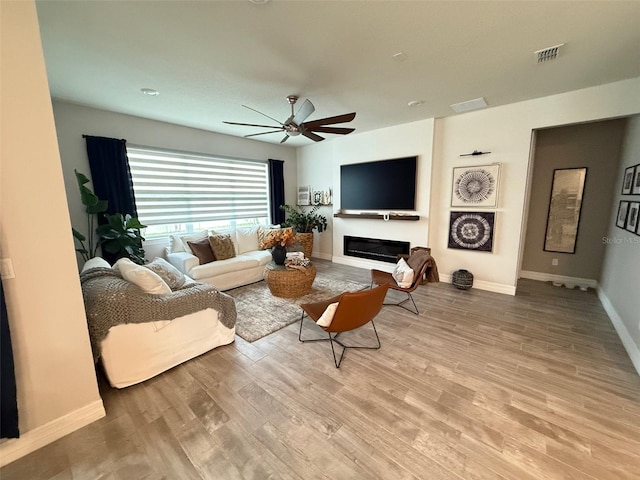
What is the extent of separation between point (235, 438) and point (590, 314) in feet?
14.3

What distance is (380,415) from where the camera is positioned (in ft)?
5.90

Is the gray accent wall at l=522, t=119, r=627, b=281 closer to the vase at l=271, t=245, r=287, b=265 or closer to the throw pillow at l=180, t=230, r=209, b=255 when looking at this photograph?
the vase at l=271, t=245, r=287, b=265

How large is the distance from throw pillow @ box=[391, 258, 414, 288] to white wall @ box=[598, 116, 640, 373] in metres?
2.03

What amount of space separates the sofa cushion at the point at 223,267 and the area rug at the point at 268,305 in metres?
0.36

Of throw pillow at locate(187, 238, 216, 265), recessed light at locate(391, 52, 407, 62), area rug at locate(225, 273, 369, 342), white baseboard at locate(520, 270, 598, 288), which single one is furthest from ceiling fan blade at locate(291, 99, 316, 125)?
white baseboard at locate(520, 270, 598, 288)

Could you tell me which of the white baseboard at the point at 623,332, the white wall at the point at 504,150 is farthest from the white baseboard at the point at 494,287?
the white baseboard at the point at 623,332

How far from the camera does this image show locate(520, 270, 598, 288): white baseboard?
418cm

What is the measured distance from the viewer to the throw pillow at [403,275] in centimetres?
329

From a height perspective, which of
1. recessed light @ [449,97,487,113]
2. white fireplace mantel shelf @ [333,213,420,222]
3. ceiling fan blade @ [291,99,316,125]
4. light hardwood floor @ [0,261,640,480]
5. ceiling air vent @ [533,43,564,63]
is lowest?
light hardwood floor @ [0,261,640,480]

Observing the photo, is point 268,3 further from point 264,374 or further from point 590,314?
point 590,314

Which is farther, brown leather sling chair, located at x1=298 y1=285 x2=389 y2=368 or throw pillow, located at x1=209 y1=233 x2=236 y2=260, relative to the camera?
throw pillow, located at x1=209 y1=233 x2=236 y2=260

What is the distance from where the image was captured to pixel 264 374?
2227 mm

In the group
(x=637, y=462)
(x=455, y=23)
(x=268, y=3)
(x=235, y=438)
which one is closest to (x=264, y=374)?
(x=235, y=438)

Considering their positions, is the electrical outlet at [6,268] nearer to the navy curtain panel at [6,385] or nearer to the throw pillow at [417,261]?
the navy curtain panel at [6,385]
